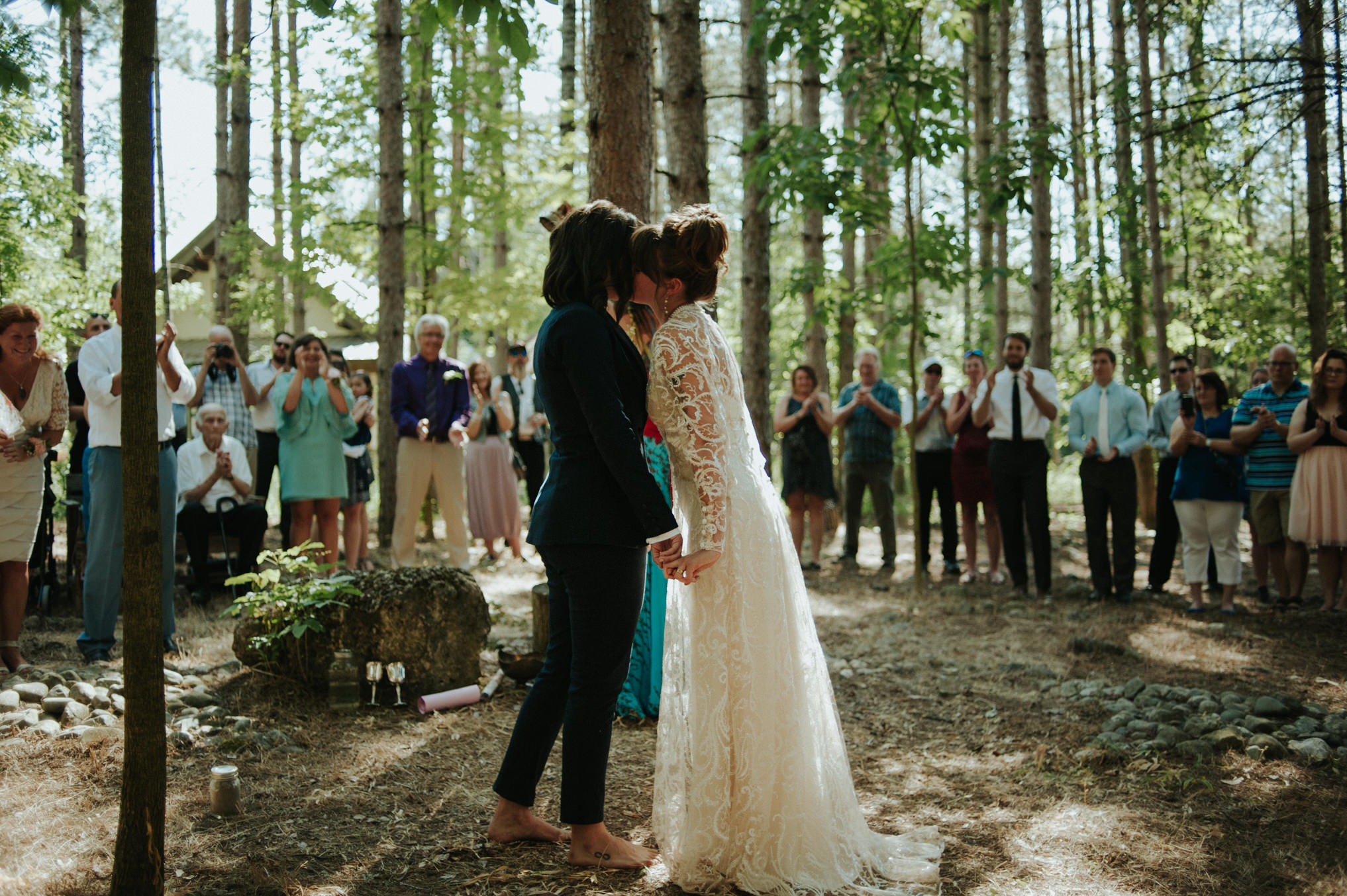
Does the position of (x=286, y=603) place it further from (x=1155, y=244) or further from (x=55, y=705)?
(x=1155, y=244)

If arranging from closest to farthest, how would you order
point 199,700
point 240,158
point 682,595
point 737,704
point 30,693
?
1. point 737,704
2. point 682,595
3. point 30,693
4. point 199,700
5. point 240,158

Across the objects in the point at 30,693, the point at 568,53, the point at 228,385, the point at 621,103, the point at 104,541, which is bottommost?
the point at 30,693

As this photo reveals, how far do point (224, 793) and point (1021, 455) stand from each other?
21.8 feet

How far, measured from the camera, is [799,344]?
13055 millimetres

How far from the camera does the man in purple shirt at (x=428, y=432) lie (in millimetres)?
7910

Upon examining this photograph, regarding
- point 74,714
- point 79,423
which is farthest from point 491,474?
point 74,714

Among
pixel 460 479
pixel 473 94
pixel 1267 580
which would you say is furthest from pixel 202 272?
pixel 1267 580

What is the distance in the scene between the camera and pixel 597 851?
116 inches

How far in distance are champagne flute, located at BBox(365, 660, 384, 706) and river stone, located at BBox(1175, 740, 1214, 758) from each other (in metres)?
3.84

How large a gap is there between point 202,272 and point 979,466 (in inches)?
757

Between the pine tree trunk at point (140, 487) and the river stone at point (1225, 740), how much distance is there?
4.15m

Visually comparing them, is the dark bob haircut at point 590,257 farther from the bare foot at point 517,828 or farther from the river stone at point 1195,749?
the river stone at point 1195,749

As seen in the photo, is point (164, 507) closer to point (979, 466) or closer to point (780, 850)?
point (780, 850)

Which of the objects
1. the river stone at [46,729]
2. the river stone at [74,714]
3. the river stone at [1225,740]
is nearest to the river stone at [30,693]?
the river stone at [74,714]
